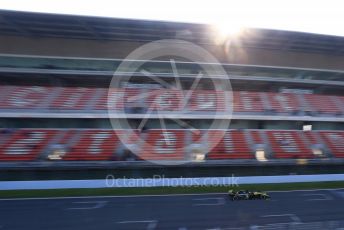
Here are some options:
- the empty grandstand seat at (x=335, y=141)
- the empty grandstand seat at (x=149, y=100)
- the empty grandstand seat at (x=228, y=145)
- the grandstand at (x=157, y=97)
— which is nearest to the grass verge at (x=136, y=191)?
the grandstand at (x=157, y=97)

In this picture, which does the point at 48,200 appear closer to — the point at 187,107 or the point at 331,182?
the point at 187,107

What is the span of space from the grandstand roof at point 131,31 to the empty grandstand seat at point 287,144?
8077 mm

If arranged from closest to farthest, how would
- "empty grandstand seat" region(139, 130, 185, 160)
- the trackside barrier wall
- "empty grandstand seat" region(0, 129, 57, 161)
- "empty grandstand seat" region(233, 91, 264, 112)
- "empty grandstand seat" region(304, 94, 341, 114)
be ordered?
the trackside barrier wall, "empty grandstand seat" region(0, 129, 57, 161), "empty grandstand seat" region(139, 130, 185, 160), "empty grandstand seat" region(233, 91, 264, 112), "empty grandstand seat" region(304, 94, 341, 114)

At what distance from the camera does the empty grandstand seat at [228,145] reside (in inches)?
896

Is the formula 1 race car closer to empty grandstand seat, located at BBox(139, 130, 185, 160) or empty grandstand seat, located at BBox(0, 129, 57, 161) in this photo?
empty grandstand seat, located at BBox(139, 130, 185, 160)

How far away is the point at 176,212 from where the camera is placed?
50.2 feet

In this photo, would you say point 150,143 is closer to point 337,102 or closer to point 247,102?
point 247,102

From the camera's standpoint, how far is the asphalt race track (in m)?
13.5

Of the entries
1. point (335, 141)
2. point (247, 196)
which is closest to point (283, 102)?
point (335, 141)

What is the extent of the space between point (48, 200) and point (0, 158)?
5660mm

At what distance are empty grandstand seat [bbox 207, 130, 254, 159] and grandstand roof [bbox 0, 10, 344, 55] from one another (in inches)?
327

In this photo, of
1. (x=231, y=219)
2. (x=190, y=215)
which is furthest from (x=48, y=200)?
(x=231, y=219)

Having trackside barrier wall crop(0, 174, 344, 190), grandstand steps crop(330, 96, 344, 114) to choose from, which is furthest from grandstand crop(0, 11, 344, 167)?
trackside barrier wall crop(0, 174, 344, 190)

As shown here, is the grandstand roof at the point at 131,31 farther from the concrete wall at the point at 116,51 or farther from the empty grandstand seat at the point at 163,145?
the empty grandstand seat at the point at 163,145
